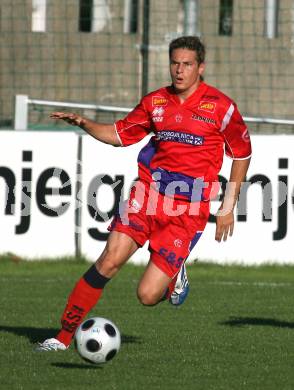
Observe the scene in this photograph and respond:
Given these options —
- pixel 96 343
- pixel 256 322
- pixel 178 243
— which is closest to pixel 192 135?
pixel 178 243

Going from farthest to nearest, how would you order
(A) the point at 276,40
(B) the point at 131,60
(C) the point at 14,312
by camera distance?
(B) the point at 131,60 < (A) the point at 276,40 < (C) the point at 14,312

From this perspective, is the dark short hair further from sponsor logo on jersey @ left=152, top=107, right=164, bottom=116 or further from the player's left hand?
the player's left hand

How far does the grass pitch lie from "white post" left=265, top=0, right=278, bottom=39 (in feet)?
29.7

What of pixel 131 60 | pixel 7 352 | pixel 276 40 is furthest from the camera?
pixel 131 60

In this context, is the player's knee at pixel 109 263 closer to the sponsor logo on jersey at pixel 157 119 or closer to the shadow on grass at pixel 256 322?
the sponsor logo on jersey at pixel 157 119

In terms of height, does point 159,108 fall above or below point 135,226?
above

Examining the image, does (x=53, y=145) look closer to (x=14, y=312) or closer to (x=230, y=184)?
(x=14, y=312)

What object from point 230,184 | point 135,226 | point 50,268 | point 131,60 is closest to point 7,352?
point 135,226

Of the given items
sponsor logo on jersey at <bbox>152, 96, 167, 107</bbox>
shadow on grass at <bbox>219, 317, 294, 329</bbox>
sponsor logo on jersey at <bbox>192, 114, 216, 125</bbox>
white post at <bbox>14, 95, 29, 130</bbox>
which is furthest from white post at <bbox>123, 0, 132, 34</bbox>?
sponsor logo on jersey at <bbox>192, 114, 216, 125</bbox>

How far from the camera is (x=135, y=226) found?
8.27 meters

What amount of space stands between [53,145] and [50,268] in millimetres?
1459

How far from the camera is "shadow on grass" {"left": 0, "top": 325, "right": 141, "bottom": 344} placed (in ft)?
29.0

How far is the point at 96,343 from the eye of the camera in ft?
24.2

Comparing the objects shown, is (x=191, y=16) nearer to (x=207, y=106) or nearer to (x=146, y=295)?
(x=207, y=106)
